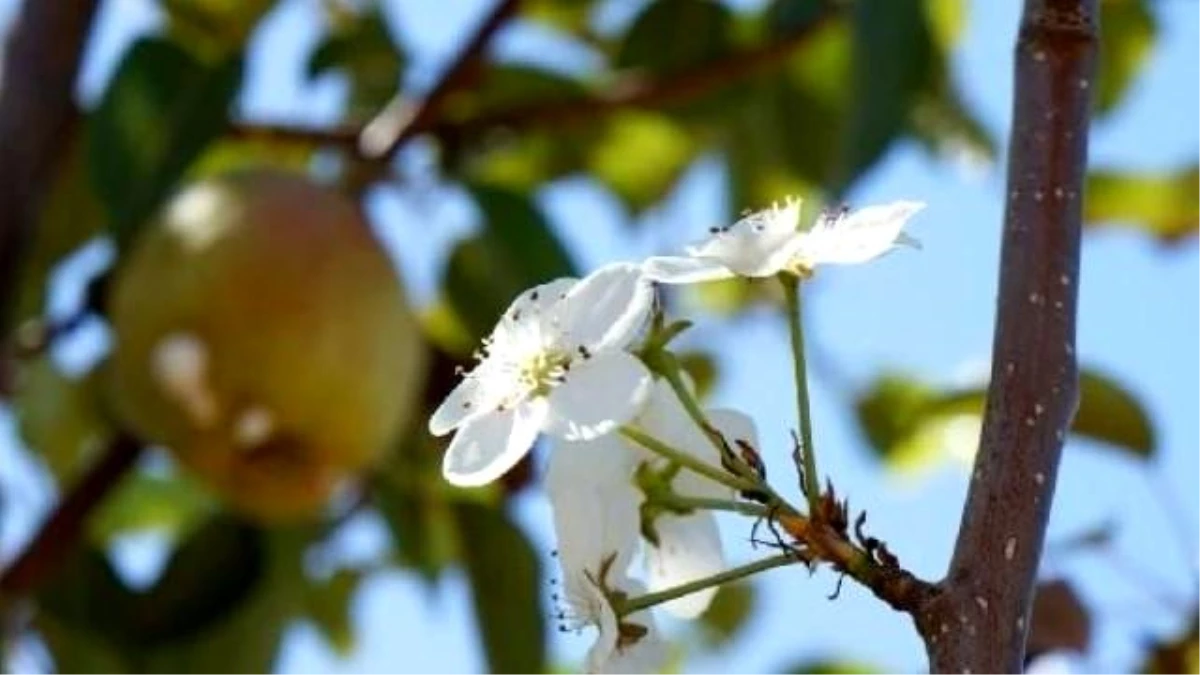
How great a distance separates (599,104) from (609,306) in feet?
3.78

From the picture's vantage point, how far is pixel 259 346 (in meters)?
1.48

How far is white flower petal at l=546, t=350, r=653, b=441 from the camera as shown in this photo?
1.95 feet

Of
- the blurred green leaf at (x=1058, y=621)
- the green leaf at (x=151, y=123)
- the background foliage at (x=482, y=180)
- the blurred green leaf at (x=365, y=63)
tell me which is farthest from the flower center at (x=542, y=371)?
the blurred green leaf at (x=365, y=63)

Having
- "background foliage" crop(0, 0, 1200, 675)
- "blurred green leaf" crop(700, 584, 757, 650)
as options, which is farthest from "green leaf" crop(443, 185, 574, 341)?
"blurred green leaf" crop(700, 584, 757, 650)

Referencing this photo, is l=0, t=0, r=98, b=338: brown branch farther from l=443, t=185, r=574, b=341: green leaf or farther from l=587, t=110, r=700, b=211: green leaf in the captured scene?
l=587, t=110, r=700, b=211: green leaf

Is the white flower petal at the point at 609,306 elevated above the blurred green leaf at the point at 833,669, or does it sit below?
above

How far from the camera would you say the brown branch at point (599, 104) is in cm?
172

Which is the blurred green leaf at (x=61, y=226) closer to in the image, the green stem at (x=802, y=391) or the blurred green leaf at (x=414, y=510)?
the blurred green leaf at (x=414, y=510)

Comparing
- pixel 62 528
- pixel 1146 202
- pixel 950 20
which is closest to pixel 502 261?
pixel 62 528

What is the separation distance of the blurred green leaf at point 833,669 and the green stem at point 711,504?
1.23 m

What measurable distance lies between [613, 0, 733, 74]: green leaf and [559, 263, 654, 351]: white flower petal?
1.18 m

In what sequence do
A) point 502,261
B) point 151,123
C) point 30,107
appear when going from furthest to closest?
point 502,261 → point 151,123 → point 30,107

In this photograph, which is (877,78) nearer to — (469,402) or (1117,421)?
(1117,421)

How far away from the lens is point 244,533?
5.63 feet
